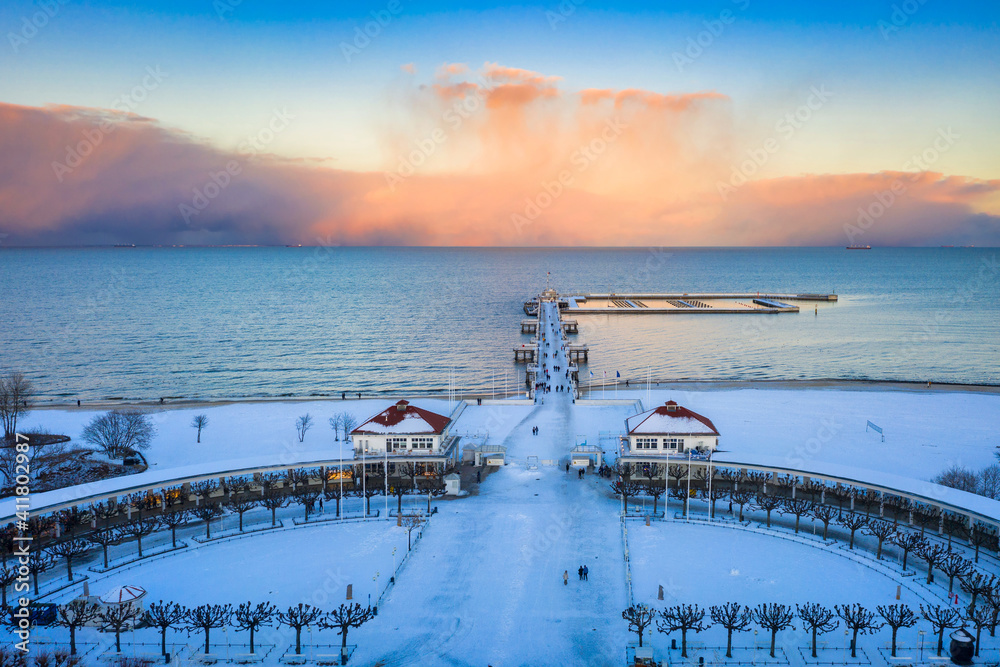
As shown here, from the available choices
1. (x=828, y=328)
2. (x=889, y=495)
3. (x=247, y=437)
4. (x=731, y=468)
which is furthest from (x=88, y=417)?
(x=828, y=328)

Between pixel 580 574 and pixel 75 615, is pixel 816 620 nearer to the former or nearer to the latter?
pixel 580 574

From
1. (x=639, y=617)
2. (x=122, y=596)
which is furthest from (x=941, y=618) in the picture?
(x=122, y=596)

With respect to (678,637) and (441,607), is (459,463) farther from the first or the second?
(678,637)

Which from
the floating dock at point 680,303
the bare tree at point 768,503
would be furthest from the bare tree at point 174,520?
the floating dock at point 680,303

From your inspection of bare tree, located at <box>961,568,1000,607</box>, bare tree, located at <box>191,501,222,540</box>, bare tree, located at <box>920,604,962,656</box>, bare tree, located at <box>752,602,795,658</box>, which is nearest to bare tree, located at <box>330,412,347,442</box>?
bare tree, located at <box>191,501,222,540</box>

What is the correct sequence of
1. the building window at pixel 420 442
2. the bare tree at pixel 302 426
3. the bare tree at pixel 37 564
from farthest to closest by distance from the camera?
the bare tree at pixel 302 426, the building window at pixel 420 442, the bare tree at pixel 37 564

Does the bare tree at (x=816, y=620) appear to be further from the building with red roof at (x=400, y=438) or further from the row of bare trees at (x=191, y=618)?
the building with red roof at (x=400, y=438)
